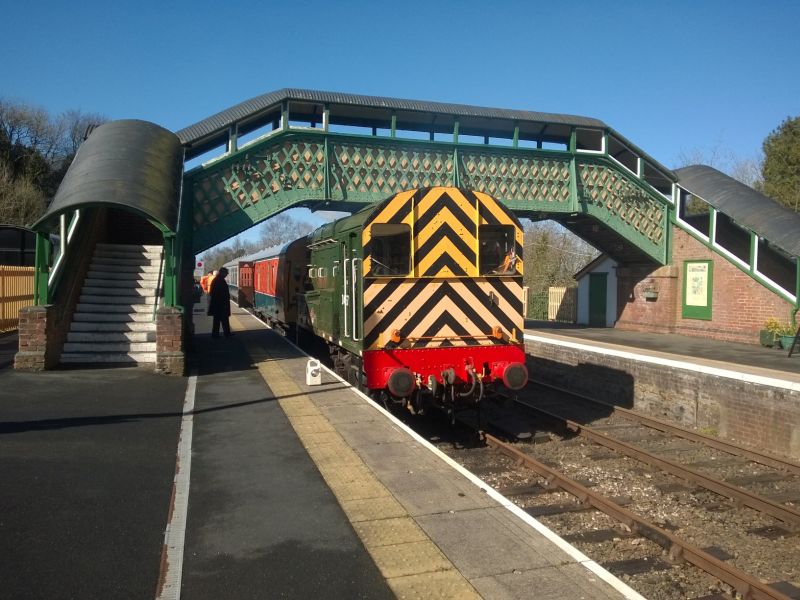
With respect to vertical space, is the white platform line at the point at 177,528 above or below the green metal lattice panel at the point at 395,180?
below

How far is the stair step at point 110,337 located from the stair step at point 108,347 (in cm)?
6

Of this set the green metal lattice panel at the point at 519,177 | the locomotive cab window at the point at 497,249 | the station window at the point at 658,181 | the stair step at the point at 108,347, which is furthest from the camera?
the station window at the point at 658,181

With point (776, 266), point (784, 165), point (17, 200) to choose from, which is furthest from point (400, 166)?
point (17, 200)

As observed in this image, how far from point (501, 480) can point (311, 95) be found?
456 inches

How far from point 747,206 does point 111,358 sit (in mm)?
15915

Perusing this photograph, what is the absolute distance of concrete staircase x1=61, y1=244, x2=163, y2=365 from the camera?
1145 centimetres

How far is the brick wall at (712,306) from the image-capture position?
16.3m

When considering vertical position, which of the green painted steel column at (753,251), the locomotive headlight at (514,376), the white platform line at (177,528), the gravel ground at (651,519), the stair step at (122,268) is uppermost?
the green painted steel column at (753,251)

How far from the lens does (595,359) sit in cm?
1348

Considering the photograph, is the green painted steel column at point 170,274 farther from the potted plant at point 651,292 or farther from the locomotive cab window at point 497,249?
the potted plant at point 651,292

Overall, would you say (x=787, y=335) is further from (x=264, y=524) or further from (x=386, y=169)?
(x=264, y=524)

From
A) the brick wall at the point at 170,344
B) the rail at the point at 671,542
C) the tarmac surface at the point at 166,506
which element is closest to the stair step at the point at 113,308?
the brick wall at the point at 170,344

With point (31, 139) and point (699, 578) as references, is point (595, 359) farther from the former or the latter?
point (31, 139)

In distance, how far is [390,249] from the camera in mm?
8570
